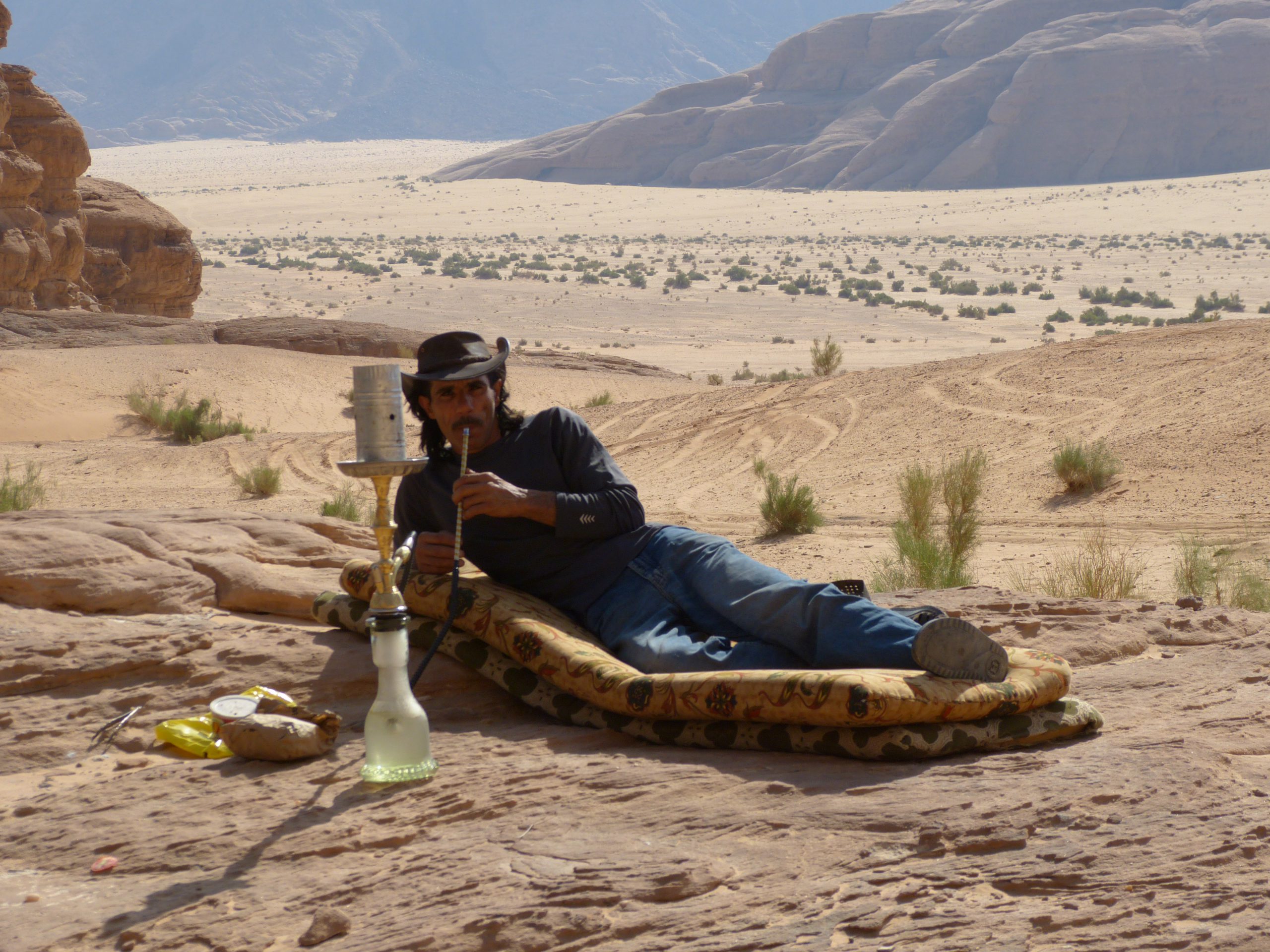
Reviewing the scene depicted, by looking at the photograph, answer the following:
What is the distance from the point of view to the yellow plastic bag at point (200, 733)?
3318 mm

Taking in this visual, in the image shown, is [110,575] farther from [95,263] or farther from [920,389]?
[95,263]

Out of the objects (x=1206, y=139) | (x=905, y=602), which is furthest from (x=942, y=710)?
(x=1206, y=139)

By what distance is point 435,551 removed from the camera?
3.56 meters

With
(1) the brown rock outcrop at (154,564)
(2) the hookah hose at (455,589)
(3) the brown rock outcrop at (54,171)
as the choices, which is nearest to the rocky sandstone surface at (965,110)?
(3) the brown rock outcrop at (54,171)

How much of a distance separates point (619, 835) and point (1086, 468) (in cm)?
784

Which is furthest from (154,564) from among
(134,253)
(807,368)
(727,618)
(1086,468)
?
(134,253)

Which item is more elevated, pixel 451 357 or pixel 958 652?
pixel 451 357

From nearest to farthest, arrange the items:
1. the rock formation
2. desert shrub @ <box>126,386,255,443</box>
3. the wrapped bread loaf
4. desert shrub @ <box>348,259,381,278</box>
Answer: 1. the wrapped bread loaf
2. desert shrub @ <box>126,386,255,443</box>
3. the rock formation
4. desert shrub @ <box>348,259,381,278</box>

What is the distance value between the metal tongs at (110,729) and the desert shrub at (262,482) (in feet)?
26.4

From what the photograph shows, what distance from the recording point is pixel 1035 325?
86.9 feet

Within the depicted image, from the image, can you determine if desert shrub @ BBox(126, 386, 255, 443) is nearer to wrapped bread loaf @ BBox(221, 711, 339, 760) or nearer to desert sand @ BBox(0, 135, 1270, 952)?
desert sand @ BBox(0, 135, 1270, 952)

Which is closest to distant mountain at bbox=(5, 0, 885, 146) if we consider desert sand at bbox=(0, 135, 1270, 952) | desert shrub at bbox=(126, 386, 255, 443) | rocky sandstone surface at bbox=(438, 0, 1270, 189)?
rocky sandstone surface at bbox=(438, 0, 1270, 189)

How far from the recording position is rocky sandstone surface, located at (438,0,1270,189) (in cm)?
6606

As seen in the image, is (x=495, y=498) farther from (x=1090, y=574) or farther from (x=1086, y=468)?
(x=1086, y=468)
